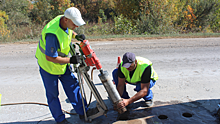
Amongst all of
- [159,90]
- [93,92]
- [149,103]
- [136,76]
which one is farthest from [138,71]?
[159,90]

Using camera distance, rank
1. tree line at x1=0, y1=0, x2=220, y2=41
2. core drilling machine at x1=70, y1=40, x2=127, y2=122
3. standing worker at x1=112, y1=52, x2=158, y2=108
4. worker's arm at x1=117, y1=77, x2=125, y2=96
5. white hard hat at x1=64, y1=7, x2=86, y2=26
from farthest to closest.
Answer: tree line at x1=0, y1=0, x2=220, y2=41 → worker's arm at x1=117, y1=77, x2=125, y2=96 → standing worker at x1=112, y1=52, x2=158, y2=108 → core drilling machine at x1=70, y1=40, x2=127, y2=122 → white hard hat at x1=64, y1=7, x2=86, y2=26

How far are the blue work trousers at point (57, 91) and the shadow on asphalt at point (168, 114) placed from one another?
0.89ft

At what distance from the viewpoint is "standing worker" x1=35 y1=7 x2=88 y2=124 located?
7.63 ft

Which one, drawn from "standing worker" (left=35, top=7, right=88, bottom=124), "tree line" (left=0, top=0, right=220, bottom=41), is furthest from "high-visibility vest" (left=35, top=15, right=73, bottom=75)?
"tree line" (left=0, top=0, right=220, bottom=41)

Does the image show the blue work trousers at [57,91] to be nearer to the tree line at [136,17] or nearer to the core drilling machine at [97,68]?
the core drilling machine at [97,68]

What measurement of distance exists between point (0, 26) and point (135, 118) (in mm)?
11311

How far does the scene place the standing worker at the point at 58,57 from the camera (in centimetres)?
232

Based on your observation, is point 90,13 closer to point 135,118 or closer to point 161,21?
point 161,21

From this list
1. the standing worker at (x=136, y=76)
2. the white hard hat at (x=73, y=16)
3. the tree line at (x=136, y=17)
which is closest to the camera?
the white hard hat at (x=73, y=16)

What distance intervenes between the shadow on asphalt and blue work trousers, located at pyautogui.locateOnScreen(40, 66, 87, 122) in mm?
271

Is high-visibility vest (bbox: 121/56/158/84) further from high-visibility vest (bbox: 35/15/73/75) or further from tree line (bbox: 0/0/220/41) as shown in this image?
tree line (bbox: 0/0/220/41)

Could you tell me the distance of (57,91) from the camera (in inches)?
106

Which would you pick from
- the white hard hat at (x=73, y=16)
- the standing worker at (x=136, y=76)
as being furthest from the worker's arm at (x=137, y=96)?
the white hard hat at (x=73, y=16)

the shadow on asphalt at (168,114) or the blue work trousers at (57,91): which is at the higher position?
the blue work trousers at (57,91)
